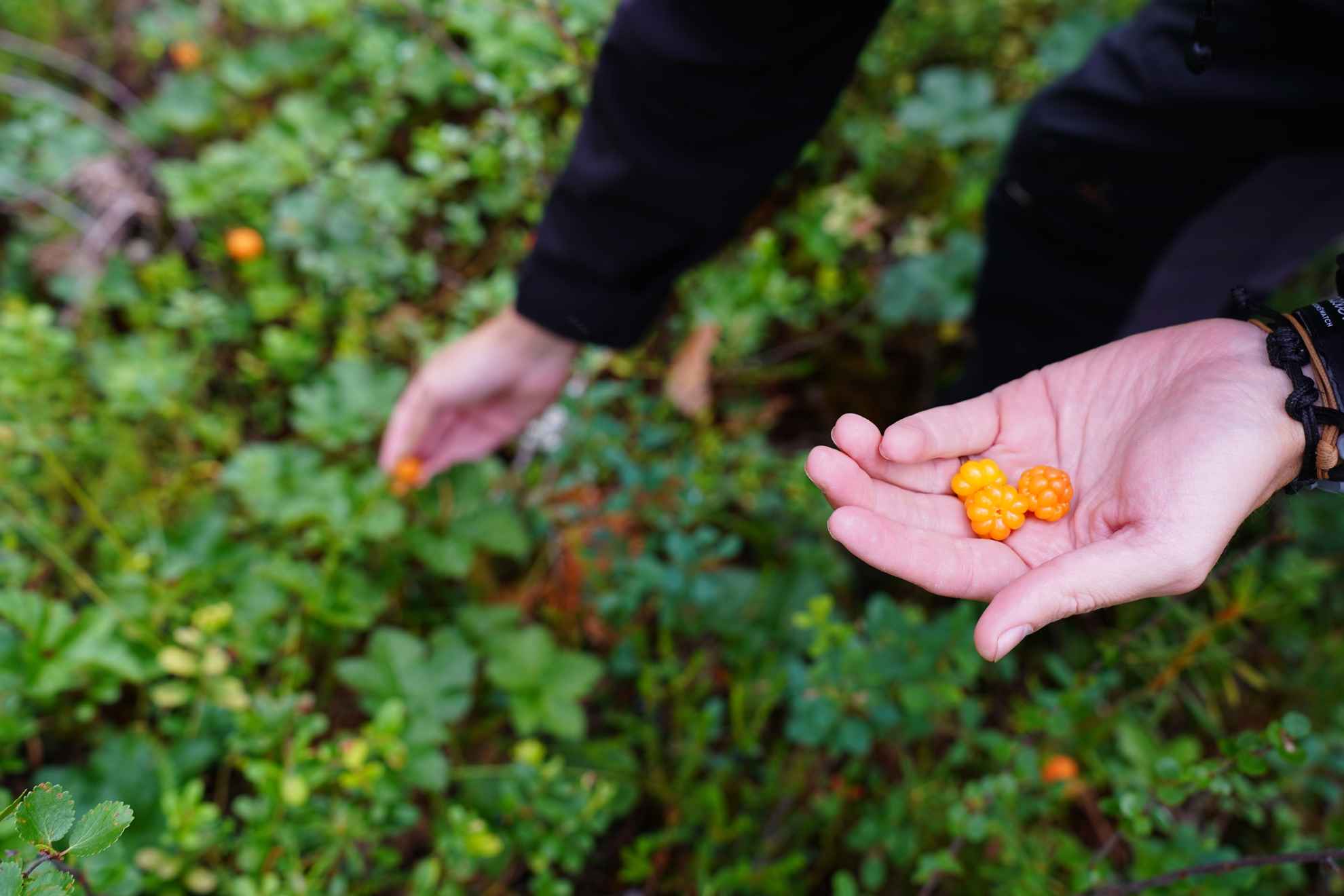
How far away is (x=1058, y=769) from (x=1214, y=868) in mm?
672

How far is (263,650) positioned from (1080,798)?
6.71 ft

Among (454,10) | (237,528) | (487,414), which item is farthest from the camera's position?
(454,10)

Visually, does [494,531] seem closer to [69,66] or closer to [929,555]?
[929,555]

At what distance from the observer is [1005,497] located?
1.32m

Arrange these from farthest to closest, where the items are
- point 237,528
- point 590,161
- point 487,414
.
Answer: point 237,528 < point 487,414 < point 590,161

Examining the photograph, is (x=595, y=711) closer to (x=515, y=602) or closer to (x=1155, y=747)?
(x=515, y=602)

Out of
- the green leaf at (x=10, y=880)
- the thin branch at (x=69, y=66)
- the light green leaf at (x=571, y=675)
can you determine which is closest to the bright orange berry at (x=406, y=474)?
the light green leaf at (x=571, y=675)

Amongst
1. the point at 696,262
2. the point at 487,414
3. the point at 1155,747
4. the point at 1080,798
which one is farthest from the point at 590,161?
the point at 1080,798

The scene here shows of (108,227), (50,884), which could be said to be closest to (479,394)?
(50,884)

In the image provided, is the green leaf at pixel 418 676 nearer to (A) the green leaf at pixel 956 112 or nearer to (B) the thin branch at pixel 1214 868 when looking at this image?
(B) the thin branch at pixel 1214 868

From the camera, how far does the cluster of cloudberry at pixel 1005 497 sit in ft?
4.32

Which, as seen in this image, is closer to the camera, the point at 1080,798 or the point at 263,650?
the point at 263,650

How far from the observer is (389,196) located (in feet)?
8.93

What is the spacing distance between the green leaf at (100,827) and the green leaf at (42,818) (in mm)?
30
